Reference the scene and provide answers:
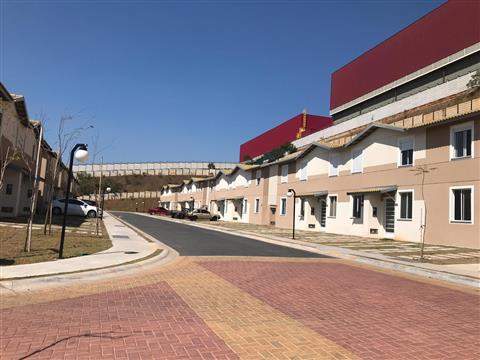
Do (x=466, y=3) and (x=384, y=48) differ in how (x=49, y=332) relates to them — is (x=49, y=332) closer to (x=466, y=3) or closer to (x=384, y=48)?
(x=466, y=3)

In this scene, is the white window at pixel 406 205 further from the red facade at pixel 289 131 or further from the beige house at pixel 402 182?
the red facade at pixel 289 131

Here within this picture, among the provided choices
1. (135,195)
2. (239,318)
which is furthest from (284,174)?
(135,195)

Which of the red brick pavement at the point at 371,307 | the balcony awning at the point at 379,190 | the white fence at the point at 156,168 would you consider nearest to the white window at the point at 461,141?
the balcony awning at the point at 379,190

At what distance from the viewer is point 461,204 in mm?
21016

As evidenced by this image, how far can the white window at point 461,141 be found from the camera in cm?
2084

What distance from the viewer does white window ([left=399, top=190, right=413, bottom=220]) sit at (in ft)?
79.8

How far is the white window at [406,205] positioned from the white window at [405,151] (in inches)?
68.9

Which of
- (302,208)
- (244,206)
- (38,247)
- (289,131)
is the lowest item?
(38,247)

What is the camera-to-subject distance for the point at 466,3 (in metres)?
A: 30.3

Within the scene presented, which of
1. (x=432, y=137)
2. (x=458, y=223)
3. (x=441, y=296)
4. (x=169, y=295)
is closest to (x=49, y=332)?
(x=169, y=295)

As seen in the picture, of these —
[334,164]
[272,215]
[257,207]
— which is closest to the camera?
[334,164]

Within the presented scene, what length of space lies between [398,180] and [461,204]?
Answer: 470 cm

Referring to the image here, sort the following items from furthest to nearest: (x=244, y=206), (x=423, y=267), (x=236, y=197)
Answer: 1. (x=236, y=197)
2. (x=244, y=206)
3. (x=423, y=267)

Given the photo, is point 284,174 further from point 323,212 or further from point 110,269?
point 110,269
